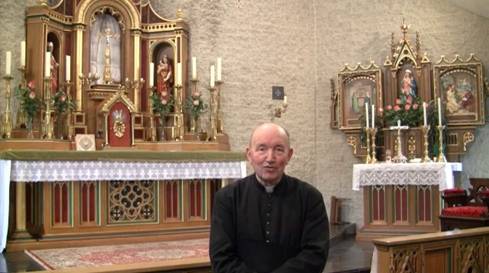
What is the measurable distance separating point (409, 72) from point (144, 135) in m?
4.44

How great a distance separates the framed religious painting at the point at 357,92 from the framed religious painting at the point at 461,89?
39.8 inches

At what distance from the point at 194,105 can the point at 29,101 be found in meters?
2.54

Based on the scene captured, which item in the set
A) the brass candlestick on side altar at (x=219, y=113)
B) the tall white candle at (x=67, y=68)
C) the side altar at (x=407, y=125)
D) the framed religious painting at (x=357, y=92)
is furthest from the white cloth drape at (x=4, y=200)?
the framed religious painting at (x=357, y=92)

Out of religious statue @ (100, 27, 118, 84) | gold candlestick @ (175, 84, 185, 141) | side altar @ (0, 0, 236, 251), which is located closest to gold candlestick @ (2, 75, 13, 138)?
side altar @ (0, 0, 236, 251)

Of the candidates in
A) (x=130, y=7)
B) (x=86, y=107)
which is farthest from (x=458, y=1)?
(x=86, y=107)

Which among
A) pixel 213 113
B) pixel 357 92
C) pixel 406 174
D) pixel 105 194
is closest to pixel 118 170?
pixel 105 194

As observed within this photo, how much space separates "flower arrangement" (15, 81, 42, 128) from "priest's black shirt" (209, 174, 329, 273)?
20.1ft

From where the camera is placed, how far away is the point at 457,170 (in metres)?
9.56

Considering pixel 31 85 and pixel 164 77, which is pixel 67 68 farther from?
pixel 164 77

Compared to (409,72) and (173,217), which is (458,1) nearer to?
(409,72)

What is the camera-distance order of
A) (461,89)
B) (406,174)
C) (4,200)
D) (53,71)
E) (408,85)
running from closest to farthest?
1. (4,200)
2. (53,71)
3. (406,174)
4. (461,89)
5. (408,85)

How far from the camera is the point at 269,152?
2814mm

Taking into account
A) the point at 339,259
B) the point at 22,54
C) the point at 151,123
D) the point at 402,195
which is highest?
the point at 22,54

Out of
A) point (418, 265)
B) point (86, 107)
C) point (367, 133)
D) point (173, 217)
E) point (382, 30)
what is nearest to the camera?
point (418, 265)
